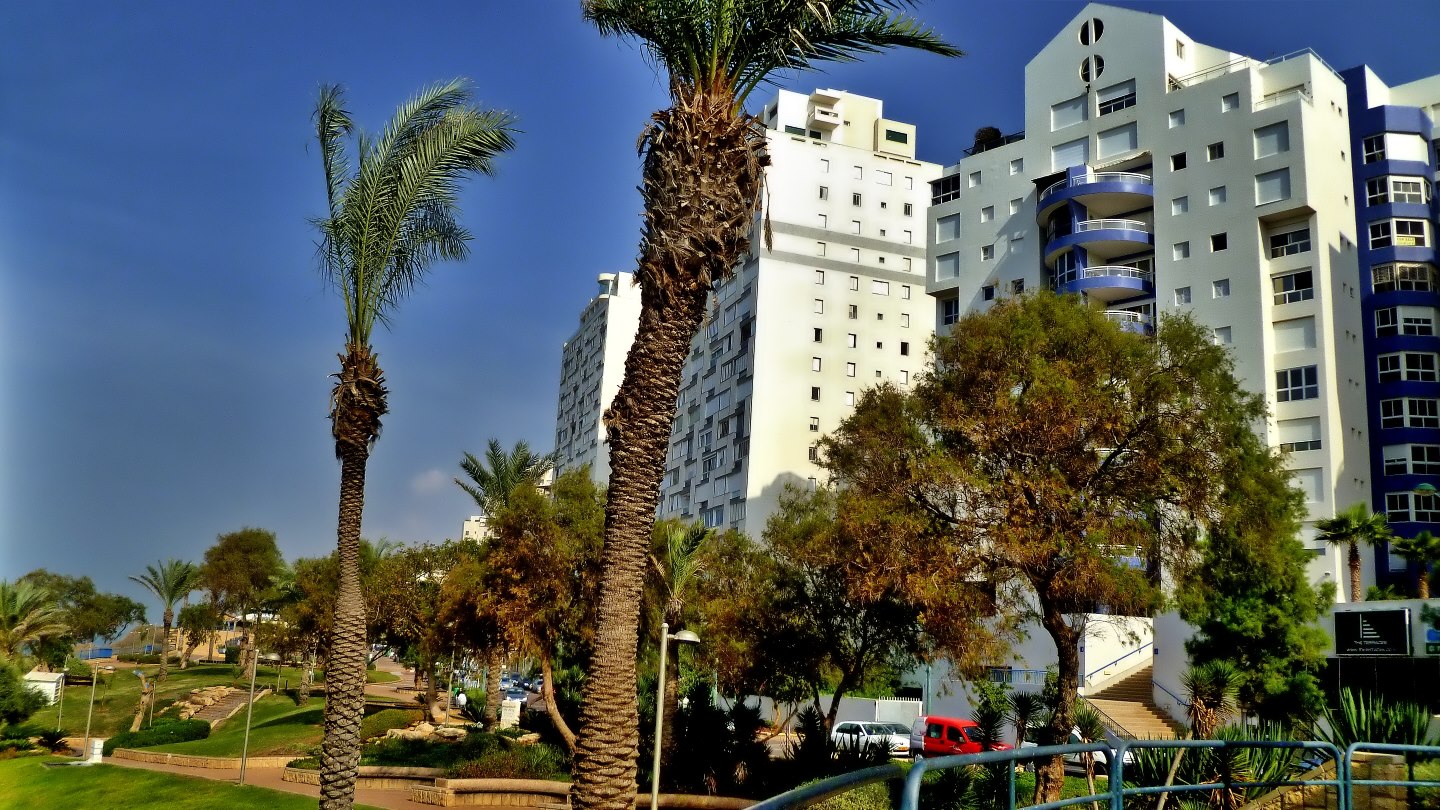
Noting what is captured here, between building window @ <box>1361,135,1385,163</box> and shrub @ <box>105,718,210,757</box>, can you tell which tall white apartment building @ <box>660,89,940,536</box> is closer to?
building window @ <box>1361,135,1385,163</box>

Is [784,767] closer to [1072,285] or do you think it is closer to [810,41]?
[810,41]

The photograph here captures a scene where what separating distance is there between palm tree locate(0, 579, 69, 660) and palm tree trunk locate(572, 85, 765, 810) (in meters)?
45.4

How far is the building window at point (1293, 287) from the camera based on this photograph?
49.5 metres

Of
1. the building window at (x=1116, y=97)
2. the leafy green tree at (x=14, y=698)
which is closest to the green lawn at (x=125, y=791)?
the leafy green tree at (x=14, y=698)

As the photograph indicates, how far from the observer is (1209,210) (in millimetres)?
52906

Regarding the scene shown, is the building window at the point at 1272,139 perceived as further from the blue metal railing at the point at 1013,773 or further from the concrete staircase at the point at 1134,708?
the blue metal railing at the point at 1013,773

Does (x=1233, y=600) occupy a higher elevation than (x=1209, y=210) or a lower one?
lower

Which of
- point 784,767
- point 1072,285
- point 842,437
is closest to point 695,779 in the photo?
point 784,767

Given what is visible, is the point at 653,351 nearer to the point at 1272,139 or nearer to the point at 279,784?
the point at 279,784

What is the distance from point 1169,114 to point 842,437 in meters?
36.3

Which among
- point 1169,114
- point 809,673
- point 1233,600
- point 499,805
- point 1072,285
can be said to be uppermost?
point 1169,114

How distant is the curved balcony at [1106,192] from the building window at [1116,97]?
4.20 meters

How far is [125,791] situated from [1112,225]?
47.5 meters

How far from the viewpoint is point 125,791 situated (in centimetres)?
2739
